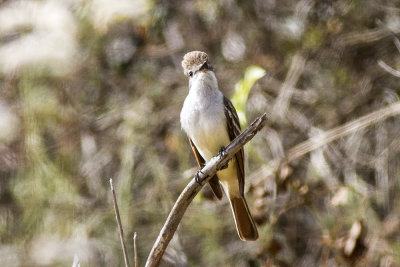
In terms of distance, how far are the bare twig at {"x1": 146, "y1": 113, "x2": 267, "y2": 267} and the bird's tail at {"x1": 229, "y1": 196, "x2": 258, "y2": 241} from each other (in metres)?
1.05

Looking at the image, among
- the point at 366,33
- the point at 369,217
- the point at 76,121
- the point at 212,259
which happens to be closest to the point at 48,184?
the point at 76,121

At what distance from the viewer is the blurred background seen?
518 centimetres

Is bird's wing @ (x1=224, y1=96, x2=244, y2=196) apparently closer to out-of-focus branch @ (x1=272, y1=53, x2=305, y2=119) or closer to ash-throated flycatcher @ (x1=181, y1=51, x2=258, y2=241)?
ash-throated flycatcher @ (x1=181, y1=51, x2=258, y2=241)

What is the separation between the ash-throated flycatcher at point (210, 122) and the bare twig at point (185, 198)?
957 millimetres

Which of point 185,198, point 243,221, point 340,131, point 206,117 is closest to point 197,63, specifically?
point 206,117

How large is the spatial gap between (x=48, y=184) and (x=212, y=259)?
143cm

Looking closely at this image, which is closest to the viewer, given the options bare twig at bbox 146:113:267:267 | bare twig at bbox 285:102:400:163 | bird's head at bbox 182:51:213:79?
bare twig at bbox 146:113:267:267

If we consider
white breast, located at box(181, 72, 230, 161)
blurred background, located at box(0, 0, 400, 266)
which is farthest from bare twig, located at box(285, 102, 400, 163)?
white breast, located at box(181, 72, 230, 161)

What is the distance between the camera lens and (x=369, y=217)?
5.05 m

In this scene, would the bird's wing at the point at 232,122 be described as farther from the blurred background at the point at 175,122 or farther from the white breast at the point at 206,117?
the blurred background at the point at 175,122

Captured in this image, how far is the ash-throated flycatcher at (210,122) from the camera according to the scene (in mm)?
4039

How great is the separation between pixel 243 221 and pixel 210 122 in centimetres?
65

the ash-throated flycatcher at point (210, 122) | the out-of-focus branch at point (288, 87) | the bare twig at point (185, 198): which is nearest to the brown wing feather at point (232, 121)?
the ash-throated flycatcher at point (210, 122)

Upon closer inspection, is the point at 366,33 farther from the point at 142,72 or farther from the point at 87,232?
the point at 87,232
